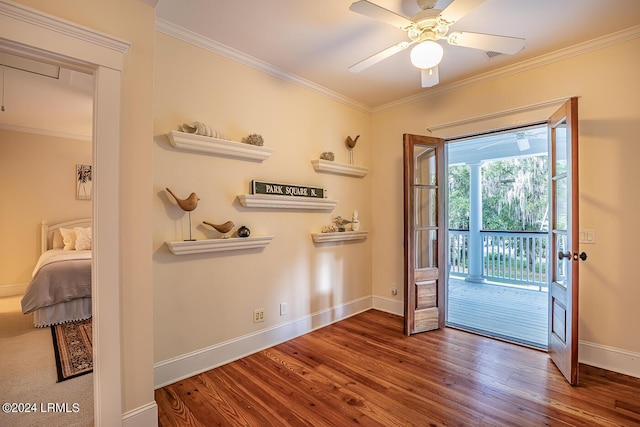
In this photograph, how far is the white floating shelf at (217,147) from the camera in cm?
208

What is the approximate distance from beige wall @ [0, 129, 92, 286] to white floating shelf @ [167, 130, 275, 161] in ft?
13.8

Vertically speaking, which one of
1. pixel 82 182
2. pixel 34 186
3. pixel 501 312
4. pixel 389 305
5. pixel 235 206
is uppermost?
pixel 82 182

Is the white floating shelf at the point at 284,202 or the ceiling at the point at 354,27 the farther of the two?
the white floating shelf at the point at 284,202

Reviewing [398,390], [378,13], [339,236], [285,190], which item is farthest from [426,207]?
[378,13]

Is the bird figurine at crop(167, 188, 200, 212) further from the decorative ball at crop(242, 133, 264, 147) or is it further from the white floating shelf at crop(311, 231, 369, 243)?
the white floating shelf at crop(311, 231, 369, 243)

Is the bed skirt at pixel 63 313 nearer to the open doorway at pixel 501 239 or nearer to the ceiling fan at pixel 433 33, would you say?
the ceiling fan at pixel 433 33

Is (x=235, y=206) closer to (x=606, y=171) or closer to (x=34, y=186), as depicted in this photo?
(x=606, y=171)

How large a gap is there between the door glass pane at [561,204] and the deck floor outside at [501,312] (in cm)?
123

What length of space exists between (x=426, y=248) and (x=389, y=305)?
991 mm

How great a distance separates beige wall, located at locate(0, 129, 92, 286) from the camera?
4359 mm

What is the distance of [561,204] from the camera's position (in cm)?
235

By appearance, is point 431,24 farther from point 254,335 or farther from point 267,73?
point 254,335

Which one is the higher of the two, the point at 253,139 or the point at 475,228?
the point at 253,139

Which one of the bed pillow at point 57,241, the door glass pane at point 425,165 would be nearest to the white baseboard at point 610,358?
the door glass pane at point 425,165
